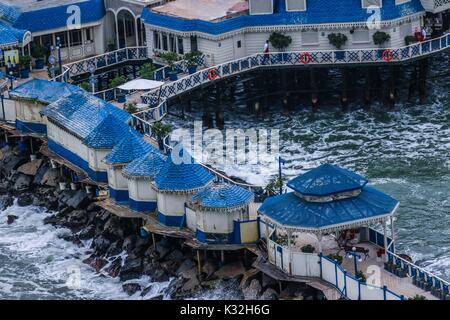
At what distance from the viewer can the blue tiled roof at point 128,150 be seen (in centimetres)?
7944

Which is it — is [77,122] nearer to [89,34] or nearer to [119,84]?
[119,84]

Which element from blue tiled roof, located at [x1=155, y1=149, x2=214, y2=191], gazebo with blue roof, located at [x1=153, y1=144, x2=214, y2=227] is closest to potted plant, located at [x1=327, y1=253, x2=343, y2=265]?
gazebo with blue roof, located at [x1=153, y1=144, x2=214, y2=227]

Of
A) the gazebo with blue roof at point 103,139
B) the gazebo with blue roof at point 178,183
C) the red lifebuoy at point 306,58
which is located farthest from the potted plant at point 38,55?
the gazebo with blue roof at point 178,183

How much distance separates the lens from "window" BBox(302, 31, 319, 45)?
100m

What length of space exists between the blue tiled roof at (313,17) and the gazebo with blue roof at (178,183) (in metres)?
25.4

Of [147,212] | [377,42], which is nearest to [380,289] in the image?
[147,212]

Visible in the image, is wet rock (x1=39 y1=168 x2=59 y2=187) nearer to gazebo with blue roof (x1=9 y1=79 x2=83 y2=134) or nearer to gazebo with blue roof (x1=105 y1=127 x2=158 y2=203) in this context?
gazebo with blue roof (x1=9 y1=79 x2=83 y2=134)

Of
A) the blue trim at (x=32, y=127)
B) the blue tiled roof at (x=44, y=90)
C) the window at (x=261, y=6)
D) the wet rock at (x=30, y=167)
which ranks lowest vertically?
the wet rock at (x=30, y=167)

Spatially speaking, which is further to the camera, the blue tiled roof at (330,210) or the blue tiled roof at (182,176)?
Result: the blue tiled roof at (182,176)

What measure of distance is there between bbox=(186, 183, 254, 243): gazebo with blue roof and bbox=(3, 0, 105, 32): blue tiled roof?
116 ft

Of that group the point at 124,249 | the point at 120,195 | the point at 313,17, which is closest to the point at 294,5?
the point at 313,17

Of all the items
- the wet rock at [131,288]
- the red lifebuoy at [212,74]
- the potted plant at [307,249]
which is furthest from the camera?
the red lifebuoy at [212,74]

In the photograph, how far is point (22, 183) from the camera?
88.8 m

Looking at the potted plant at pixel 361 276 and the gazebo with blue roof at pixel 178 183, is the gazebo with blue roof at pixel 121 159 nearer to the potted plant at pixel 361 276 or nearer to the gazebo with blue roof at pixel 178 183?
the gazebo with blue roof at pixel 178 183
